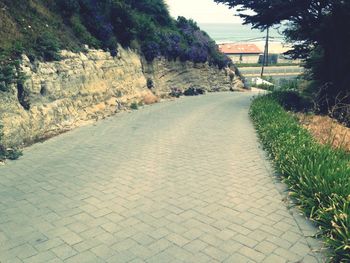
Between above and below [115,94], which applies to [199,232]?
below

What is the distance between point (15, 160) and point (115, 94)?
28.0 ft

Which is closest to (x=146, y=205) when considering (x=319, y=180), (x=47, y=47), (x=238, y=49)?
(x=319, y=180)

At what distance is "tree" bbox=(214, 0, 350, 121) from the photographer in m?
17.0

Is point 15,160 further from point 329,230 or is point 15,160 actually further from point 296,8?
point 296,8

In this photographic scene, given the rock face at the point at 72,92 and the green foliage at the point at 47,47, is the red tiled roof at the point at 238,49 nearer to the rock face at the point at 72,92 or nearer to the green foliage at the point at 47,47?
the rock face at the point at 72,92

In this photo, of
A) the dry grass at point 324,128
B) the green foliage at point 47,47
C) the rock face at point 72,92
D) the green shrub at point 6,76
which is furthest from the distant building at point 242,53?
the green shrub at point 6,76

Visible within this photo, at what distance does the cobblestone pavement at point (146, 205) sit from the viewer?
499cm

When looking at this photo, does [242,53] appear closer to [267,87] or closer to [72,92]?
[267,87]

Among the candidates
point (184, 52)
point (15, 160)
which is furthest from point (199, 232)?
point (184, 52)

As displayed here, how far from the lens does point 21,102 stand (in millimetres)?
10969

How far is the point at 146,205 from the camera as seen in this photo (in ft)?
21.6

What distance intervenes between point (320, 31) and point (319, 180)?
1384cm

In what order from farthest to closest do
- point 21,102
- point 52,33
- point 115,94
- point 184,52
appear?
point 184,52
point 115,94
point 52,33
point 21,102

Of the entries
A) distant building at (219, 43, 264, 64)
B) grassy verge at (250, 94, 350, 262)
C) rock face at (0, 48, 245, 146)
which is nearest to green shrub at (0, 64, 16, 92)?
rock face at (0, 48, 245, 146)
